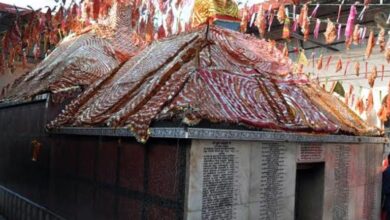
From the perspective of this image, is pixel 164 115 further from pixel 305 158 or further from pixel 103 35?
pixel 103 35

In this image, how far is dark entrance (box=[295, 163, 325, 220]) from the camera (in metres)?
6.69

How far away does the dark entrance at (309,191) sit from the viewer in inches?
263

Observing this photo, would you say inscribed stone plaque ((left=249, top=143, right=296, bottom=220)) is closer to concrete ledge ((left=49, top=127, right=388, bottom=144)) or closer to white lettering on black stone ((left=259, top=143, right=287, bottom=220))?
white lettering on black stone ((left=259, top=143, right=287, bottom=220))

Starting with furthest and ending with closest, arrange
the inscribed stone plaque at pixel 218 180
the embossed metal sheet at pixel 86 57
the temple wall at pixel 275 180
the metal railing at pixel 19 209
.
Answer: the embossed metal sheet at pixel 86 57 < the metal railing at pixel 19 209 < the temple wall at pixel 275 180 < the inscribed stone plaque at pixel 218 180

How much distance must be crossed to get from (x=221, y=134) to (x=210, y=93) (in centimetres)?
87

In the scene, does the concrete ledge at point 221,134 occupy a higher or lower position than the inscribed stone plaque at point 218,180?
higher

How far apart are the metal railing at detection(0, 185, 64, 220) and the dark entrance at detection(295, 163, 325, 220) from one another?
4314 millimetres

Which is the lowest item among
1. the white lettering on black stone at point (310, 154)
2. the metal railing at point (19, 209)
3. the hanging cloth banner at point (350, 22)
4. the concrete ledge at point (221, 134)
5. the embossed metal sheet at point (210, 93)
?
the metal railing at point (19, 209)

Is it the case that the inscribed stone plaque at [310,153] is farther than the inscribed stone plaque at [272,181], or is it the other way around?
the inscribed stone plaque at [310,153]

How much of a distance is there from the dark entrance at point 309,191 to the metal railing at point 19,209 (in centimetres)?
431

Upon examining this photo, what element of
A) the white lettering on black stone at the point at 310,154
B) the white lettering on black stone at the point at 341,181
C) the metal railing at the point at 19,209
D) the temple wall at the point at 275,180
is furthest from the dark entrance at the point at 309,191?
the metal railing at the point at 19,209

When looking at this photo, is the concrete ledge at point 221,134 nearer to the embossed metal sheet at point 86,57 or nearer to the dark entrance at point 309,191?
the dark entrance at point 309,191

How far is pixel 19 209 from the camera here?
32.1ft

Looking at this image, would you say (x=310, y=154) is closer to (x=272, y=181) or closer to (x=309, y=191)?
(x=309, y=191)
